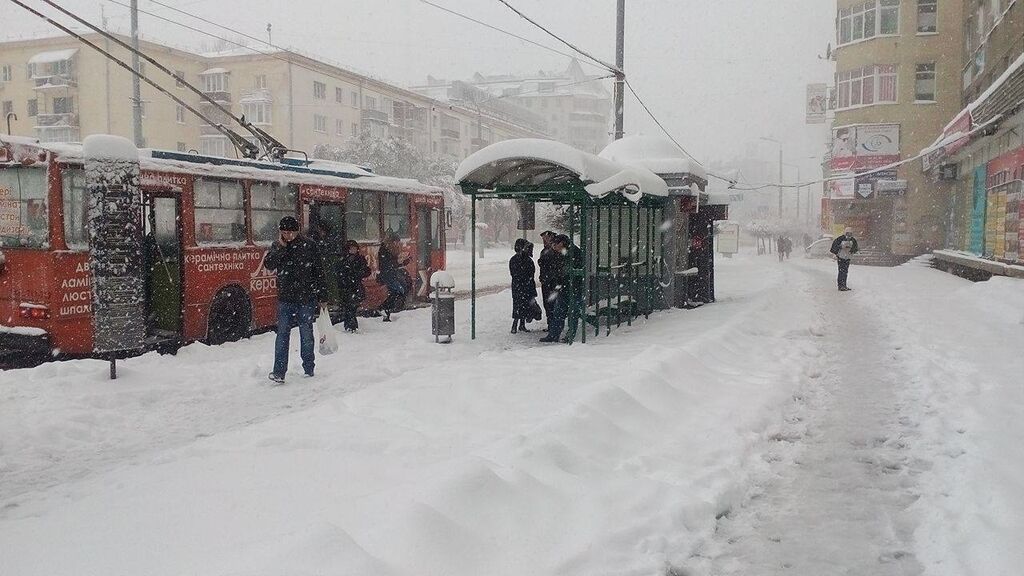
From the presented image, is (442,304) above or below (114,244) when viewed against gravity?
below

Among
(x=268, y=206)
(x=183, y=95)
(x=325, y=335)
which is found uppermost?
(x=183, y=95)

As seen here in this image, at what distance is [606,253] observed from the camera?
559 inches

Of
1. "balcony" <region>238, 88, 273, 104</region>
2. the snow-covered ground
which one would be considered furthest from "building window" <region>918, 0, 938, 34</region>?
"balcony" <region>238, 88, 273, 104</region>

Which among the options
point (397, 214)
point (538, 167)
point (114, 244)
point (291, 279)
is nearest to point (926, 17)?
point (397, 214)

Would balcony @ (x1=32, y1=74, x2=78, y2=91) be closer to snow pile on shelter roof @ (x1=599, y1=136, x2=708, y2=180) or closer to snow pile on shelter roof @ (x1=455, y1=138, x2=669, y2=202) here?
snow pile on shelter roof @ (x1=599, y1=136, x2=708, y2=180)

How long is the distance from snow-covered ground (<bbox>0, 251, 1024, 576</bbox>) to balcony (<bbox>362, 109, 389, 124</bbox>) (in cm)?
4597

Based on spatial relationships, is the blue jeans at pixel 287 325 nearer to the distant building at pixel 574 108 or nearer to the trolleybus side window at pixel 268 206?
the trolleybus side window at pixel 268 206

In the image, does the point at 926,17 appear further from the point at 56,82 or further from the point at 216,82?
the point at 56,82

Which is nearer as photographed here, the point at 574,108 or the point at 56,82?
the point at 56,82

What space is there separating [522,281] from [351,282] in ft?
9.32

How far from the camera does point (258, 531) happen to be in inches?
154

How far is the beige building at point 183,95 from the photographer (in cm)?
4697

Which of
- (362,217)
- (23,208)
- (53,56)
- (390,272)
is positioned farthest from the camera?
(53,56)

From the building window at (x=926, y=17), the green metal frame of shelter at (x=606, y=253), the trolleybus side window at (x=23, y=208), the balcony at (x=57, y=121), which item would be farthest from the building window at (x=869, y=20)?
the balcony at (x=57, y=121)
